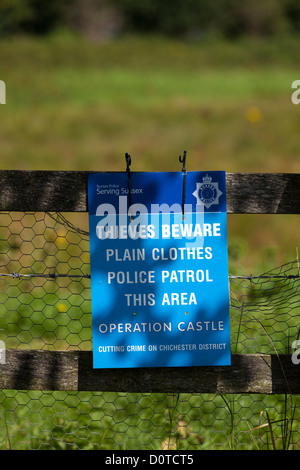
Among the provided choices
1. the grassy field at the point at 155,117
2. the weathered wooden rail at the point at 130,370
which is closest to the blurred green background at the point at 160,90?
the grassy field at the point at 155,117

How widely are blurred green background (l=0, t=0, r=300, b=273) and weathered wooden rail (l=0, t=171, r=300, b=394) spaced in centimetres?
98

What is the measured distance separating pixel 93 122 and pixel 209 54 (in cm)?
1827

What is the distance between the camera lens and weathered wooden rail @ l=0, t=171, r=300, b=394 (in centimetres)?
262

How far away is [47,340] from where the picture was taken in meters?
4.44

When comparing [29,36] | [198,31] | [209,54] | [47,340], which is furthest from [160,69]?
[47,340]

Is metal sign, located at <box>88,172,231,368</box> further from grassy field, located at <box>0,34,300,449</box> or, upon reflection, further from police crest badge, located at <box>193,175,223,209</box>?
grassy field, located at <box>0,34,300,449</box>

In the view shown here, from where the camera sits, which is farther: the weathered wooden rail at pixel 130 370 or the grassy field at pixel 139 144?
the grassy field at pixel 139 144

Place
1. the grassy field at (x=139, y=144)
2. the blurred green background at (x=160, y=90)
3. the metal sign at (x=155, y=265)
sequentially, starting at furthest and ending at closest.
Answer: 1. the blurred green background at (x=160, y=90)
2. the grassy field at (x=139, y=144)
3. the metal sign at (x=155, y=265)

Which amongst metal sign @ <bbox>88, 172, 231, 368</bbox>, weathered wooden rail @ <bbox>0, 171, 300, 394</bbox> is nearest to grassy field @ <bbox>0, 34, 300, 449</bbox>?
weathered wooden rail @ <bbox>0, 171, 300, 394</bbox>

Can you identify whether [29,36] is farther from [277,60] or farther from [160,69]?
[277,60]

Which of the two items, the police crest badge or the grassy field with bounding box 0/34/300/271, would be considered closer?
the police crest badge

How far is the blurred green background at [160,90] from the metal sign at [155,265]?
3.53 feet

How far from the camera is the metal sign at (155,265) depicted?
260cm

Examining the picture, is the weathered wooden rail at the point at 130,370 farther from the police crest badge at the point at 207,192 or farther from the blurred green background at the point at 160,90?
the blurred green background at the point at 160,90
